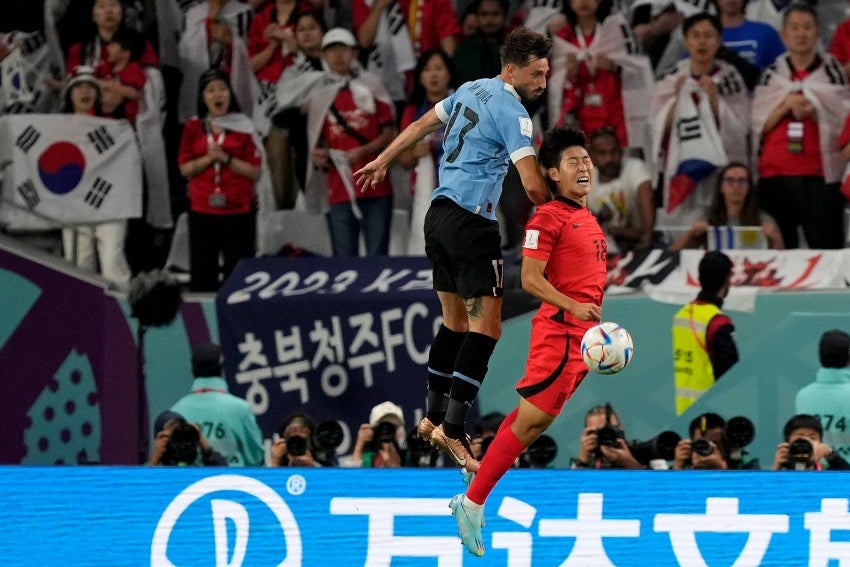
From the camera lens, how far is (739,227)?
12.8 meters

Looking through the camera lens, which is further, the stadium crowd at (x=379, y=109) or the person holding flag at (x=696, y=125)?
the person holding flag at (x=696, y=125)

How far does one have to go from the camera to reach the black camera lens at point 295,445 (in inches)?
426

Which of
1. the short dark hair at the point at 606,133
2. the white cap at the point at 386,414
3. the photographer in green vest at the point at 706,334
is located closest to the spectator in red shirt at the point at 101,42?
the short dark hair at the point at 606,133

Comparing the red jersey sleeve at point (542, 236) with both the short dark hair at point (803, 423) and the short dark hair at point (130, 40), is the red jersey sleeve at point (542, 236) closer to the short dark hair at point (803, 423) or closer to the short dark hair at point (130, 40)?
the short dark hair at point (803, 423)

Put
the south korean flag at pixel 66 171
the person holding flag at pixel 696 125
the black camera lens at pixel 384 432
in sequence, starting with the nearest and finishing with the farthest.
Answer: the black camera lens at pixel 384 432, the person holding flag at pixel 696 125, the south korean flag at pixel 66 171

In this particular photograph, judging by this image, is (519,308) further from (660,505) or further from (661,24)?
(660,505)

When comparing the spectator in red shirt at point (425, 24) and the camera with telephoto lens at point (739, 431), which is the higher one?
the spectator in red shirt at point (425, 24)

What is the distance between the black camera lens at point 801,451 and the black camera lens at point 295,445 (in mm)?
2718

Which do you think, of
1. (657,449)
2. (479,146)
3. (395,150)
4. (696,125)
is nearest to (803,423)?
(657,449)

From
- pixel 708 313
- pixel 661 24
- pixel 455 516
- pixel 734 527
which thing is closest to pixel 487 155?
pixel 455 516

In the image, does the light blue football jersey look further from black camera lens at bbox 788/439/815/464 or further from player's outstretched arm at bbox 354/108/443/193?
black camera lens at bbox 788/439/815/464

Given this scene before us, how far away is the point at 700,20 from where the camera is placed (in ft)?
43.0

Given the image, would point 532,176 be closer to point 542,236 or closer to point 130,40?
point 542,236

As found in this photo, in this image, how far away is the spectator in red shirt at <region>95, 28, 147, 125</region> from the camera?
13.9 meters
